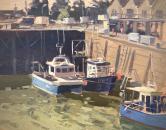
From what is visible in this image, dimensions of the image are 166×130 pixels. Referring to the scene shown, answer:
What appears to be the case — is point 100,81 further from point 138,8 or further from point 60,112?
point 138,8

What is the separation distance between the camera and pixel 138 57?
4819cm

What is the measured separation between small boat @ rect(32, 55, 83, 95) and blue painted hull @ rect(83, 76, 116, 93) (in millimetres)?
874

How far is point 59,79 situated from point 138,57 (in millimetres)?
7869

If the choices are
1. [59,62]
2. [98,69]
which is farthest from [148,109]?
[59,62]

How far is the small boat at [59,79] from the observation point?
150 feet

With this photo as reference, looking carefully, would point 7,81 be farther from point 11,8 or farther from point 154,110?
point 11,8

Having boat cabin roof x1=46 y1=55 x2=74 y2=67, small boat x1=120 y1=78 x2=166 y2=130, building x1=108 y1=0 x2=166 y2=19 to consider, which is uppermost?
building x1=108 y1=0 x2=166 y2=19

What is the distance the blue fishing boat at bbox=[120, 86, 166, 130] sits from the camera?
33.1 m

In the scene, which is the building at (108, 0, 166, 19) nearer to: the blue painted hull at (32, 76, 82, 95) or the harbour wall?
the harbour wall

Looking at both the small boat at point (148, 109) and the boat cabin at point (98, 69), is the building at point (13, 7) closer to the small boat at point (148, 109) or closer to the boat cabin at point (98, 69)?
the boat cabin at point (98, 69)

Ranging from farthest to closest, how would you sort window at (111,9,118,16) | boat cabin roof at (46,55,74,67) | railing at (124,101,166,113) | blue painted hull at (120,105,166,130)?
window at (111,9,118,16)
boat cabin roof at (46,55,74,67)
railing at (124,101,166,113)
blue painted hull at (120,105,166,130)

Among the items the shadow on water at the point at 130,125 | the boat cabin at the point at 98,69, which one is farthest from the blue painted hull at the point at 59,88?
the shadow on water at the point at 130,125

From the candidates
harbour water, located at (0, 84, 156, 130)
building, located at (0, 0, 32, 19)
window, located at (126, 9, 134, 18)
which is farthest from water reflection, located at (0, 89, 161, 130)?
building, located at (0, 0, 32, 19)

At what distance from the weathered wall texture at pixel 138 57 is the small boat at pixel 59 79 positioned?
225 inches
